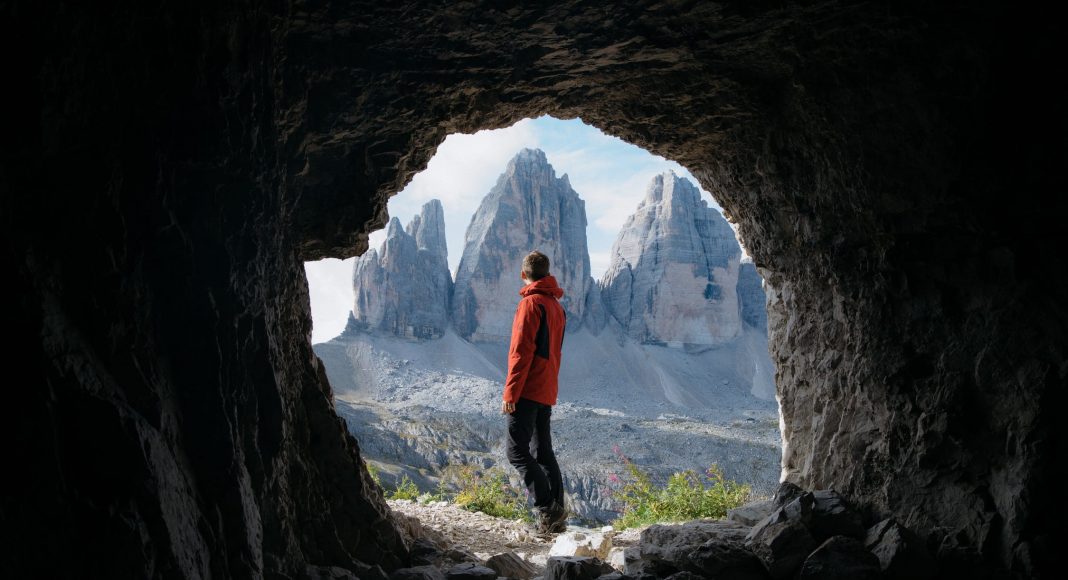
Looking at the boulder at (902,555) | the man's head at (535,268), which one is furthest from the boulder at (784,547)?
the man's head at (535,268)

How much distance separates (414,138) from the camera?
A: 425 cm

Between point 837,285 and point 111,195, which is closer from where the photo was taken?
point 111,195

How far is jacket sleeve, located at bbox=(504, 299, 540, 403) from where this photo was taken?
5449 millimetres

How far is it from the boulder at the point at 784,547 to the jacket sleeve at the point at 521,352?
228 cm

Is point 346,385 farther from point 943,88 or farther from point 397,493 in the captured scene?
point 943,88

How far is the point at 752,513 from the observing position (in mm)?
4672

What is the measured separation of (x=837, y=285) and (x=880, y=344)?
20.0 inches

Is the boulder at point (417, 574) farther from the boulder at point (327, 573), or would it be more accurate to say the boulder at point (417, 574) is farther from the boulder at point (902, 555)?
the boulder at point (902, 555)

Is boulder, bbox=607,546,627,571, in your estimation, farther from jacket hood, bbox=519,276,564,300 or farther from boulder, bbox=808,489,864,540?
jacket hood, bbox=519,276,564,300

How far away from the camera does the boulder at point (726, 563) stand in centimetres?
367

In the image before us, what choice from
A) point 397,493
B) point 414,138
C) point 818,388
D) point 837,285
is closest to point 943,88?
point 837,285

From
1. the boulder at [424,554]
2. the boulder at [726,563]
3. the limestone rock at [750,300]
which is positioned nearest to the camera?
the boulder at [726,563]

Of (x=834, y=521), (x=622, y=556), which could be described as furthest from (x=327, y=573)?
(x=834, y=521)

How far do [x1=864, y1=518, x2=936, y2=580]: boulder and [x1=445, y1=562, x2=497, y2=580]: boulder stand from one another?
2.19m
